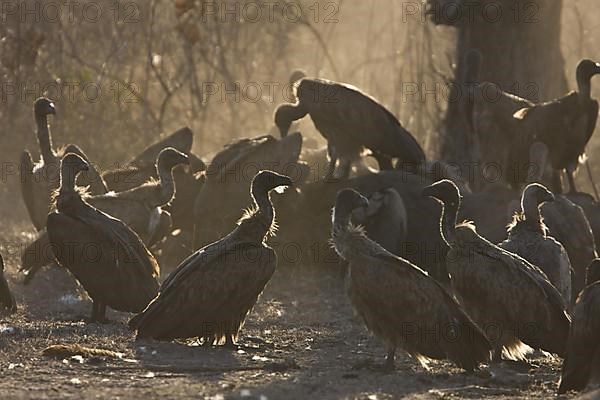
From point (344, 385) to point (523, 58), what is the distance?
804 centimetres

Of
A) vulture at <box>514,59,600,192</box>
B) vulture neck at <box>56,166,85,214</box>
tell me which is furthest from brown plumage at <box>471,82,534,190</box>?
vulture neck at <box>56,166,85,214</box>

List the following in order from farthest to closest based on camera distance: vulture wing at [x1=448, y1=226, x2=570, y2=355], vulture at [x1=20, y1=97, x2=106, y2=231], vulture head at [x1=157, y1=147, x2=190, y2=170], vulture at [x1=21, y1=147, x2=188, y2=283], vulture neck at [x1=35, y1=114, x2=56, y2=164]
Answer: vulture neck at [x1=35, y1=114, x2=56, y2=164]
vulture at [x1=20, y1=97, x2=106, y2=231]
vulture head at [x1=157, y1=147, x2=190, y2=170]
vulture at [x1=21, y1=147, x2=188, y2=283]
vulture wing at [x1=448, y1=226, x2=570, y2=355]

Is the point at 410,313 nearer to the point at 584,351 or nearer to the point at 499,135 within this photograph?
the point at 584,351

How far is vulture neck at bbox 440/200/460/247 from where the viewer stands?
9.12 m

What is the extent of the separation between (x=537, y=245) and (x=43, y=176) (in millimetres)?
5019

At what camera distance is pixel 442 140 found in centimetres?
1561

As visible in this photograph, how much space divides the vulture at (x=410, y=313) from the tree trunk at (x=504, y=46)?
6.64m

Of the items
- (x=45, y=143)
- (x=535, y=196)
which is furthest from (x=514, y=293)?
(x=45, y=143)

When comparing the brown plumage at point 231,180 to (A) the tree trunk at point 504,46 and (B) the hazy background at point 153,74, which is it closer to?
(A) the tree trunk at point 504,46

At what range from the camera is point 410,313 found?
8328mm

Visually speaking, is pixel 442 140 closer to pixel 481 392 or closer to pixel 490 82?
pixel 490 82

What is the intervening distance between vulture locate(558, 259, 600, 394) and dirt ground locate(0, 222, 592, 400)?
0.17 meters

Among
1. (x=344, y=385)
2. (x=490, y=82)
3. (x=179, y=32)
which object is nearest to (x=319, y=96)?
(x=490, y=82)

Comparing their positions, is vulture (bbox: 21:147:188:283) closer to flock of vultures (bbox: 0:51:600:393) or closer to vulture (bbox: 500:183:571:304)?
flock of vultures (bbox: 0:51:600:393)
